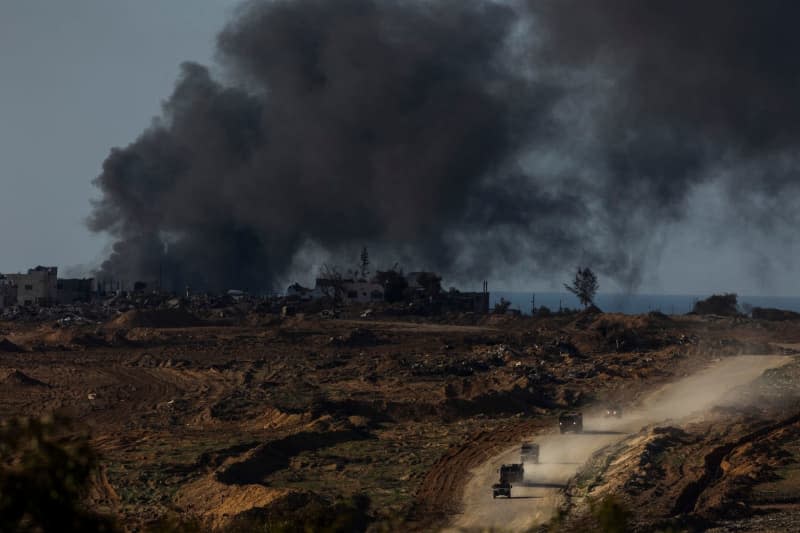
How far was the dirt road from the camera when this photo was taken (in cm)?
2312

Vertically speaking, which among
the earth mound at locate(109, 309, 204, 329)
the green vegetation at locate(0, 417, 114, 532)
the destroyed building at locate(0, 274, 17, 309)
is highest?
the destroyed building at locate(0, 274, 17, 309)

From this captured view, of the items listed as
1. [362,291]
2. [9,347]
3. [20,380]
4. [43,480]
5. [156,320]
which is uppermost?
[362,291]

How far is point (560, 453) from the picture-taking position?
3056cm

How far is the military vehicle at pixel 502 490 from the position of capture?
24562mm

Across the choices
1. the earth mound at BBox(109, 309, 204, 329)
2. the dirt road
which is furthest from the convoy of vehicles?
the earth mound at BBox(109, 309, 204, 329)

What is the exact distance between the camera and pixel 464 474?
2798 centimetres

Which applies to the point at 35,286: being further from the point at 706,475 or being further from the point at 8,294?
the point at 706,475

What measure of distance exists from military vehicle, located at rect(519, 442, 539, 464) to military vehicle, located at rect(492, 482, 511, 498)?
3510 mm

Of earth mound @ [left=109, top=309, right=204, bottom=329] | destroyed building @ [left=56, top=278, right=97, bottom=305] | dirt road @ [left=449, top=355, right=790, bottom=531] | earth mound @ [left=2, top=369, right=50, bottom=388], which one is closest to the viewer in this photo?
dirt road @ [left=449, top=355, right=790, bottom=531]

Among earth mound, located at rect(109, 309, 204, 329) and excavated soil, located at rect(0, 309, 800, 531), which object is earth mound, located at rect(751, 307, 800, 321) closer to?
excavated soil, located at rect(0, 309, 800, 531)

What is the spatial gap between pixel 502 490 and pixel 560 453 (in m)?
6.33

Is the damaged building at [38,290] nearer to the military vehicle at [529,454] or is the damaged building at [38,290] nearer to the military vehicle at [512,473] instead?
the military vehicle at [529,454]

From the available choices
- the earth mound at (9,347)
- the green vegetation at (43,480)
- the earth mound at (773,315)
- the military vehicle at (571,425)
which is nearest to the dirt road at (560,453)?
the military vehicle at (571,425)

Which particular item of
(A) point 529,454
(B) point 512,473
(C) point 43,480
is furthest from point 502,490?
(C) point 43,480
